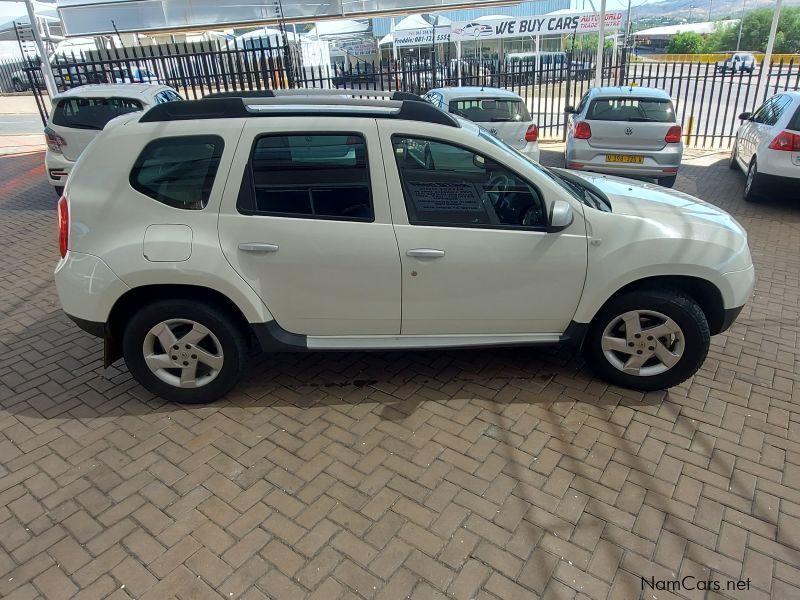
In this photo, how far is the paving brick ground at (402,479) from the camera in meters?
2.39

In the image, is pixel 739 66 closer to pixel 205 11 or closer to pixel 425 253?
pixel 205 11

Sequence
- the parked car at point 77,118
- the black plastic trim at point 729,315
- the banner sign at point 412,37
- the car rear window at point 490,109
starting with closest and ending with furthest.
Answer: the black plastic trim at point 729,315 < the parked car at point 77,118 < the car rear window at point 490,109 < the banner sign at point 412,37

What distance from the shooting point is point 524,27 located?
20.9 meters

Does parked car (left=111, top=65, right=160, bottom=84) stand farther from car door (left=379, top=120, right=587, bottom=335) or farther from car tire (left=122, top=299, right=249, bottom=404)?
car door (left=379, top=120, right=587, bottom=335)

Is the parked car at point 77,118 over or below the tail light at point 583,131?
over

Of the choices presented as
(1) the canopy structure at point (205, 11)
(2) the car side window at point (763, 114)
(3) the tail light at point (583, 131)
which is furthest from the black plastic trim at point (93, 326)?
(1) the canopy structure at point (205, 11)

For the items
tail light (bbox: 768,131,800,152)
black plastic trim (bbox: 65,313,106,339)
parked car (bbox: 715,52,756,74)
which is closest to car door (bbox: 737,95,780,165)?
tail light (bbox: 768,131,800,152)

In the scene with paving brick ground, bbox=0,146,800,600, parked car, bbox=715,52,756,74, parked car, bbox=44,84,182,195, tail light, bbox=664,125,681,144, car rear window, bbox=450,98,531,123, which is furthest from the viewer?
parked car, bbox=715,52,756,74

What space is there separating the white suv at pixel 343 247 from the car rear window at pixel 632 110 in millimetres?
5502

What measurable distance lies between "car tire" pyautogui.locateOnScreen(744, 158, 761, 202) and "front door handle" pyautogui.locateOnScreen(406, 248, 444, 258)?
21.3 feet

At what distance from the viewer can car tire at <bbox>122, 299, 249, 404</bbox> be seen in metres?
3.25

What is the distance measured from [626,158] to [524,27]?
50.2 ft

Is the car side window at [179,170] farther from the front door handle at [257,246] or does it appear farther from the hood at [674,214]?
the hood at [674,214]

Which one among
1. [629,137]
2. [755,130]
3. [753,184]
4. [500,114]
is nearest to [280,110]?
[500,114]
